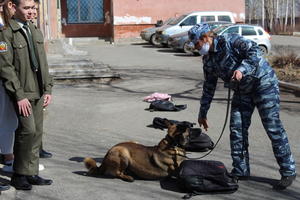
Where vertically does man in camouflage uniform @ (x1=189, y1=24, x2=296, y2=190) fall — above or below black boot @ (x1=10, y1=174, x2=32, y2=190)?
above

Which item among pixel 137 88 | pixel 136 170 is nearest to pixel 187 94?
pixel 137 88

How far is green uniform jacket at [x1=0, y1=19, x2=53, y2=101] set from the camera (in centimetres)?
448

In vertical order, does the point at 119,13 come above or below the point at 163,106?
above

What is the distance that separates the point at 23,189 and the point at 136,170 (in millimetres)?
1146

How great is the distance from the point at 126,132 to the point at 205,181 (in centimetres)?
309

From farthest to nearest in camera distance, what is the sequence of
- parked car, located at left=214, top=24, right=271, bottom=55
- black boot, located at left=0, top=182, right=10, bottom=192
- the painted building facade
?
the painted building facade, parked car, located at left=214, top=24, right=271, bottom=55, black boot, located at left=0, top=182, right=10, bottom=192

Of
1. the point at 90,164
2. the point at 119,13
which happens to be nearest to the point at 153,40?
the point at 119,13

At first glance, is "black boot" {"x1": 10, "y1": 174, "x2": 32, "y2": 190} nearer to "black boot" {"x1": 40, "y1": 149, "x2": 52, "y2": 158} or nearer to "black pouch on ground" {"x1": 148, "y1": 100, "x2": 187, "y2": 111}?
"black boot" {"x1": 40, "y1": 149, "x2": 52, "y2": 158}

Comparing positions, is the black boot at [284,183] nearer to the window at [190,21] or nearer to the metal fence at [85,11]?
the window at [190,21]

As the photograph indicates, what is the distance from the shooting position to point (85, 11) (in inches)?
1287

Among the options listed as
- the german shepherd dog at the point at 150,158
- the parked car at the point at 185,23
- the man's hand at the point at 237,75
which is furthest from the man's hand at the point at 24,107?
the parked car at the point at 185,23

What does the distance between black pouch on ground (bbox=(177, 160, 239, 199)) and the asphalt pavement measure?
0.07m

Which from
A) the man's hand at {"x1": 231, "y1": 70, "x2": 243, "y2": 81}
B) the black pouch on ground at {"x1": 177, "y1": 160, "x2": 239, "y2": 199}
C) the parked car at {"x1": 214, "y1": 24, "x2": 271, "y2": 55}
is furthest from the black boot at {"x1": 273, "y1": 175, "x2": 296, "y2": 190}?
the parked car at {"x1": 214, "y1": 24, "x2": 271, "y2": 55}

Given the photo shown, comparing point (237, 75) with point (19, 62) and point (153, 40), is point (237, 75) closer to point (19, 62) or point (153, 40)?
point (19, 62)
